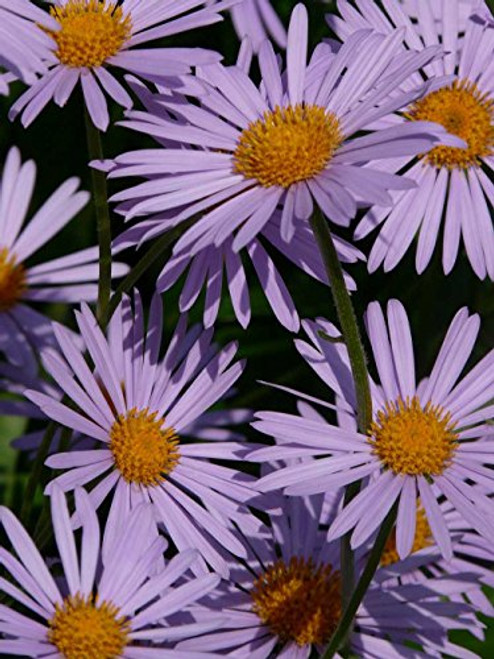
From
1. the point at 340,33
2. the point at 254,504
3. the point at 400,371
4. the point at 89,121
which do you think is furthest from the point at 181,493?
the point at 340,33

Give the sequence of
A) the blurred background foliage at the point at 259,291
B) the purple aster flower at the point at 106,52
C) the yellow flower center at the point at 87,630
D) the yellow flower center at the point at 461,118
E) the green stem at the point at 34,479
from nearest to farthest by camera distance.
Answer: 1. the yellow flower center at the point at 87,630
2. the purple aster flower at the point at 106,52
3. the green stem at the point at 34,479
4. the yellow flower center at the point at 461,118
5. the blurred background foliage at the point at 259,291

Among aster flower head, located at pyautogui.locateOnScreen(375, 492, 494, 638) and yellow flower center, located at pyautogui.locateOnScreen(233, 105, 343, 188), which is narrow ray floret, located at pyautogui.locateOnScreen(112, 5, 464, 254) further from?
aster flower head, located at pyautogui.locateOnScreen(375, 492, 494, 638)

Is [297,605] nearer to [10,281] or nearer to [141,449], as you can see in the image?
[141,449]

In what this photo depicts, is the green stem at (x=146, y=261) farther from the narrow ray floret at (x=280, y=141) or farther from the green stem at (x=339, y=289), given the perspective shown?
the green stem at (x=339, y=289)

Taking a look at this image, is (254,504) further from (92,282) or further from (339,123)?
(92,282)

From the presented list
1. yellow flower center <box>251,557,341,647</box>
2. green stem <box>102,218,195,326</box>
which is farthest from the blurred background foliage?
green stem <box>102,218,195,326</box>

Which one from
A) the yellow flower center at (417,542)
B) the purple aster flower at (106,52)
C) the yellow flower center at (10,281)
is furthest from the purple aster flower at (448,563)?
the yellow flower center at (10,281)

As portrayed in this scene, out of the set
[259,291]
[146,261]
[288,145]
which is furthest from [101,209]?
[259,291]
